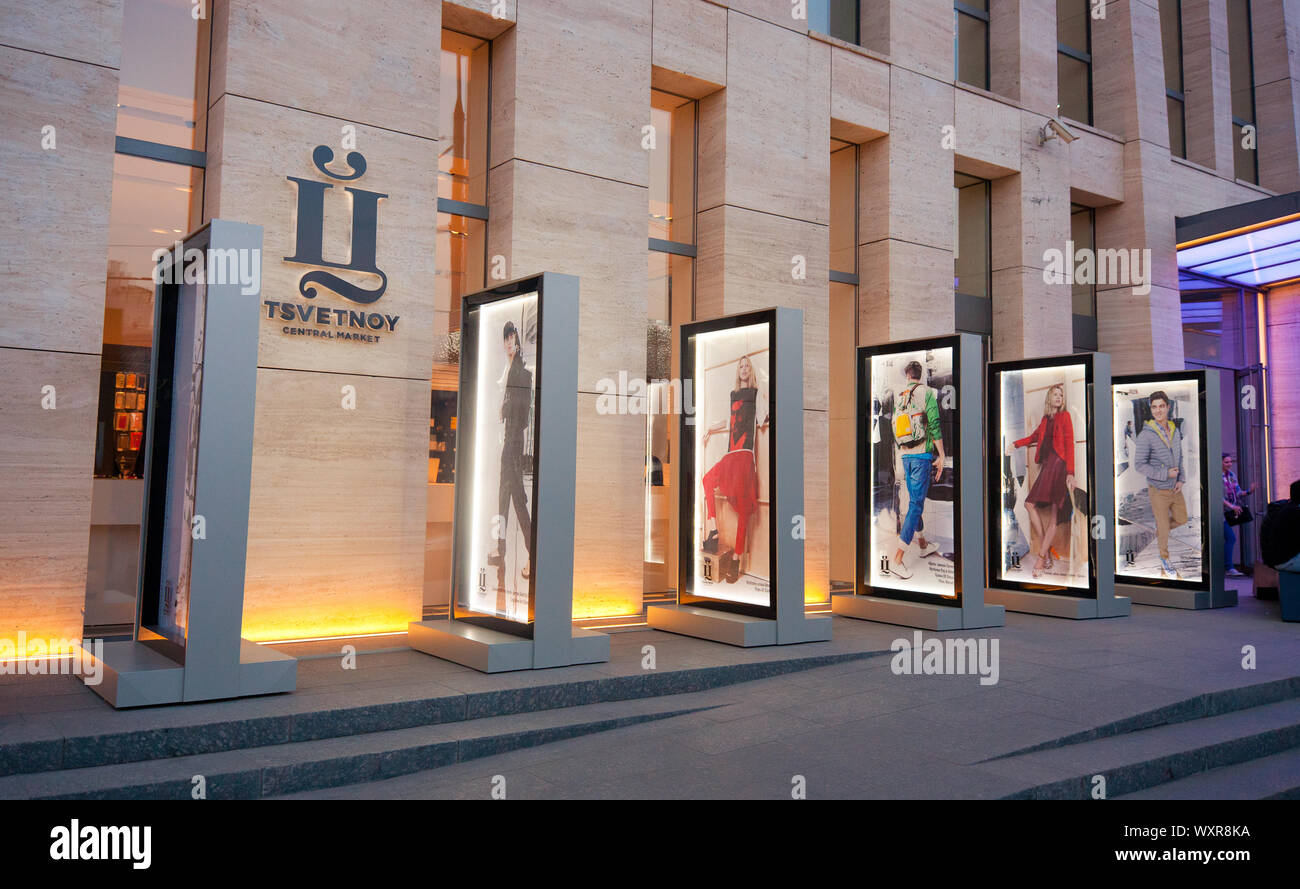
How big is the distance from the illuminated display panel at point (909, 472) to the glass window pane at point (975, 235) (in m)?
4.62

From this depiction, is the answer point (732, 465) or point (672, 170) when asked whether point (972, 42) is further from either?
point (732, 465)

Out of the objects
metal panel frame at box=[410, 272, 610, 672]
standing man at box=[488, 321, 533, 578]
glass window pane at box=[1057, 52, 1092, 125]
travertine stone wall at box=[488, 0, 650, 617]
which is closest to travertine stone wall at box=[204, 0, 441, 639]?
travertine stone wall at box=[488, 0, 650, 617]

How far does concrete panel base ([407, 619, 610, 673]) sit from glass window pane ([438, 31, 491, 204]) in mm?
4506

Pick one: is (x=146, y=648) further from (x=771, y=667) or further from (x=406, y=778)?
(x=771, y=667)

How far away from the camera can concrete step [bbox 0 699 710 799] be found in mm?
4676

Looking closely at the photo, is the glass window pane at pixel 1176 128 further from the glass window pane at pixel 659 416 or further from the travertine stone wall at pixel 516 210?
the glass window pane at pixel 659 416

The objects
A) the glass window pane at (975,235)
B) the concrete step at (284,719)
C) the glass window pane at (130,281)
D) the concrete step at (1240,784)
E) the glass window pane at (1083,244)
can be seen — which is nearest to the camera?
the concrete step at (284,719)

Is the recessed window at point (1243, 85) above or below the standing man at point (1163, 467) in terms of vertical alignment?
above

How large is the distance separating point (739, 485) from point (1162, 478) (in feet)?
22.1

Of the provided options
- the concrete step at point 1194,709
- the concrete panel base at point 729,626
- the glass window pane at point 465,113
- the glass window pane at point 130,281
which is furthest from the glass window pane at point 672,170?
the concrete step at point 1194,709

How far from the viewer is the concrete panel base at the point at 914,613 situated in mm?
9492
